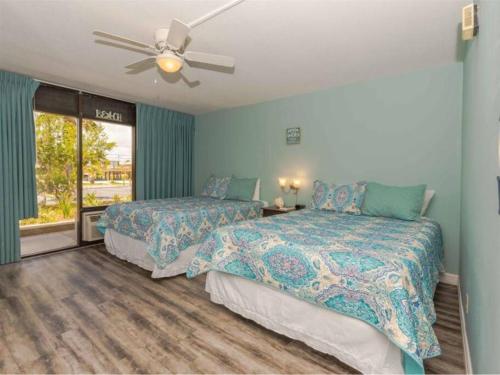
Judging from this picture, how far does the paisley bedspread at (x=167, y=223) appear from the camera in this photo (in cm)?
301

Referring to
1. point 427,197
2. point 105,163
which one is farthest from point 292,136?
point 105,163

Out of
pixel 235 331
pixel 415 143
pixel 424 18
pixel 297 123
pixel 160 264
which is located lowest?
pixel 235 331

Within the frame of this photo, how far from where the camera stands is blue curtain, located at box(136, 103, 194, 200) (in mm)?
4875

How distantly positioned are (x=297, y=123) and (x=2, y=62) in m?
3.78

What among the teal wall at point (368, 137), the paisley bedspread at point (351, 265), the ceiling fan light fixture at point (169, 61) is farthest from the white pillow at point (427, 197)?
the ceiling fan light fixture at point (169, 61)

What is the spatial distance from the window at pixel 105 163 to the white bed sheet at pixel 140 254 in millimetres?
1058

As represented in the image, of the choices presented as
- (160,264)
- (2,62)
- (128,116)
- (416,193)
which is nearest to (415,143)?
(416,193)

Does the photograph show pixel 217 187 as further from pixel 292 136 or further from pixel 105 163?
pixel 105 163

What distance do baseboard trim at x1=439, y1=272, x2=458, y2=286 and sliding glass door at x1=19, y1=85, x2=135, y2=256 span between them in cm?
479

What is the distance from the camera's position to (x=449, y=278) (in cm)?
299

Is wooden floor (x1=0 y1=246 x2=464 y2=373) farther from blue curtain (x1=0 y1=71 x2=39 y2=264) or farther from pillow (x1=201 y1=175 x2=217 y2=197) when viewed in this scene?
pillow (x1=201 y1=175 x2=217 y2=197)

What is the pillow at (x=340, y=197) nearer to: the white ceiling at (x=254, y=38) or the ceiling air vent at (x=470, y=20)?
the white ceiling at (x=254, y=38)

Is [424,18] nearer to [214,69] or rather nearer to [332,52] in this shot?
[332,52]

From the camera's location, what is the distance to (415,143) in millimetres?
3172
